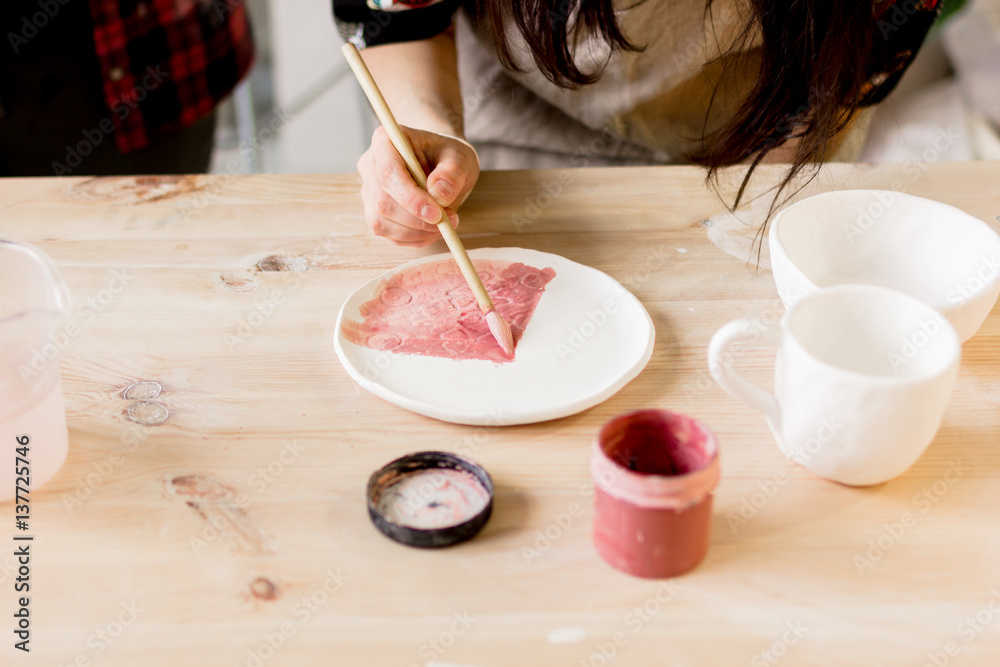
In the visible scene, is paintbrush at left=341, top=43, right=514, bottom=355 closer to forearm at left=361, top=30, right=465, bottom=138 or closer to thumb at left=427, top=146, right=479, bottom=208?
thumb at left=427, top=146, right=479, bottom=208

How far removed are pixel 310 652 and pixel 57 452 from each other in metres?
0.31

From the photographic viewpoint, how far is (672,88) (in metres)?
1.35

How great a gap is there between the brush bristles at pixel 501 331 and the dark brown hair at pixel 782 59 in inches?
14.2

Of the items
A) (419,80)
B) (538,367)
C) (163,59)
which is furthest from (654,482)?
(163,59)

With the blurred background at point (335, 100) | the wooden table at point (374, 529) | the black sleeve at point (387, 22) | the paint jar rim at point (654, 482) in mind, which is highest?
the black sleeve at point (387, 22)

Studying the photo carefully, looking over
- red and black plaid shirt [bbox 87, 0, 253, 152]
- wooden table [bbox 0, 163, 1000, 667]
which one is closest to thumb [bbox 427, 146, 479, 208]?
wooden table [bbox 0, 163, 1000, 667]

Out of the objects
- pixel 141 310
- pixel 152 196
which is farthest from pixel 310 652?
pixel 152 196

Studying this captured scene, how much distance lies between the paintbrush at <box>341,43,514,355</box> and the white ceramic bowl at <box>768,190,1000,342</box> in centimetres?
28

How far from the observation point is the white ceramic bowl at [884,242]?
0.84 metres

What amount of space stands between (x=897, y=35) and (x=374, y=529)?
1071 mm

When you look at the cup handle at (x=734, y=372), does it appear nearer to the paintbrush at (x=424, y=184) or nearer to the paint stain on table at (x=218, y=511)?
the paintbrush at (x=424, y=184)

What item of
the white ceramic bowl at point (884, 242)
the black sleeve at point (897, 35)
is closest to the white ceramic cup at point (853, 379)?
the white ceramic bowl at point (884, 242)

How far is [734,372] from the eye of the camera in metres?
0.68

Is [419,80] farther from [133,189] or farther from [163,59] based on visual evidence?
[163,59]
